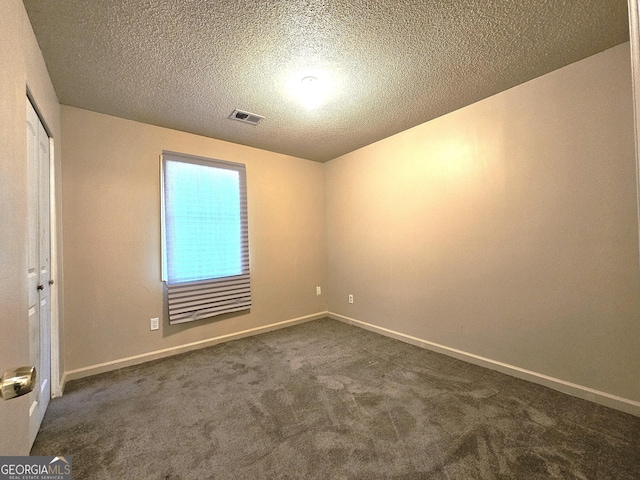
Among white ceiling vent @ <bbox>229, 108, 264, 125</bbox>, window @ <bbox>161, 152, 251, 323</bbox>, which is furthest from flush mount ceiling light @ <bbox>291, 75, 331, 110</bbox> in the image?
window @ <bbox>161, 152, 251, 323</bbox>

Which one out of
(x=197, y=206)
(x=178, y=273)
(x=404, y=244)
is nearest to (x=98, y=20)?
(x=197, y=206)

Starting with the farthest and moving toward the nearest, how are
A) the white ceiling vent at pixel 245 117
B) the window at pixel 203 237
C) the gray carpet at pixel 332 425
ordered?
the window at pixel 203 237 < the white ceiling vent at pixel 245 117 < the gray carpet at pixel 332 425

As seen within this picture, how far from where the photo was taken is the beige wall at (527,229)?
5.98ft

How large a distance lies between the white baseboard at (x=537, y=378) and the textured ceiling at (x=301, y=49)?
2.39m

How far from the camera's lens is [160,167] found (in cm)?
286

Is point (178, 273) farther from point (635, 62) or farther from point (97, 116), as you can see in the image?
point (635, 62)

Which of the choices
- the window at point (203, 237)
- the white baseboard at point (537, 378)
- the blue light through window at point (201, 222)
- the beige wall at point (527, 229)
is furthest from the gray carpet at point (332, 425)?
the blue light through window at point (201, 222)

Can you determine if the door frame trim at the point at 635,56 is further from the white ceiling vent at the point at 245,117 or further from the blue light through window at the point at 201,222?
the blue light through window at the point at 201,222

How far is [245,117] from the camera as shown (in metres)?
2.71

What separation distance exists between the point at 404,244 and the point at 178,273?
258 centimetres

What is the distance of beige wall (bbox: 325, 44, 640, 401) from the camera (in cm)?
182

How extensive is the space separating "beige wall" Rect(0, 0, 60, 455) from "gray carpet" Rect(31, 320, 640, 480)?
2.71 feet

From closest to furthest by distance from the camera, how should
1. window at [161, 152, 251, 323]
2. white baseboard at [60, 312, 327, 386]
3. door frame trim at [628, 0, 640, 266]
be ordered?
door frame trim at [628, 0, 640, 266] → white baseboard at [60, 312, 327, 386] → window at [161, 152, 251, 323]

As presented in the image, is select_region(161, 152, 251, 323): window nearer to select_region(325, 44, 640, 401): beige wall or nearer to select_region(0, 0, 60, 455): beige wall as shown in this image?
select_region(0, 0, 60, 455): beige wall
